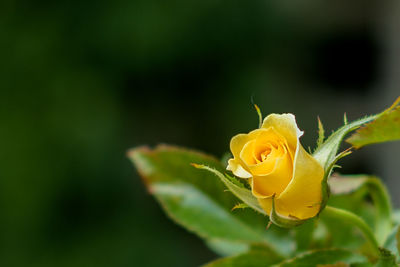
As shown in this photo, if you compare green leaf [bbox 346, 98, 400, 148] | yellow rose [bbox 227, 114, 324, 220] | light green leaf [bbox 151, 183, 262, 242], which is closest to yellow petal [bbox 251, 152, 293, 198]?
yellow rose [bbox 227, 114, 324, 220]

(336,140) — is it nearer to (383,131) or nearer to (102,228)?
(383,131)

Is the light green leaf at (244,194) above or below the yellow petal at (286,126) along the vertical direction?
below

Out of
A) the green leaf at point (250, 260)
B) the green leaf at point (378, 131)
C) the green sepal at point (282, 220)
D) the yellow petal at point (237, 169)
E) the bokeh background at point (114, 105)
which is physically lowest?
the green sepal at point (282, 220)

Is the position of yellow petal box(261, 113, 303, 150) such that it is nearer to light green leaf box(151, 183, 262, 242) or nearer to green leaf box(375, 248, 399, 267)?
green leaf box(375, 248, 399, 267)

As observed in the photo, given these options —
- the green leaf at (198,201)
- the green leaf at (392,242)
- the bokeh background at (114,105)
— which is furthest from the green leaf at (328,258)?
the bokeh background at (114,105)

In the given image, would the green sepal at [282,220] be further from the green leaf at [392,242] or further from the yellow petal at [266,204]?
the green leaf at [392,242]

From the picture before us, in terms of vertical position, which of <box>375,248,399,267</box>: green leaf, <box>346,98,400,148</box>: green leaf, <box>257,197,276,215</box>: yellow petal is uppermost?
<box>346,98,400,148</box>: green leaf

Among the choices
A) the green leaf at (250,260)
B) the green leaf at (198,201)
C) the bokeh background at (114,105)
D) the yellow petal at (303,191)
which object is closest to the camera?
the yellow petal at (303,191)
